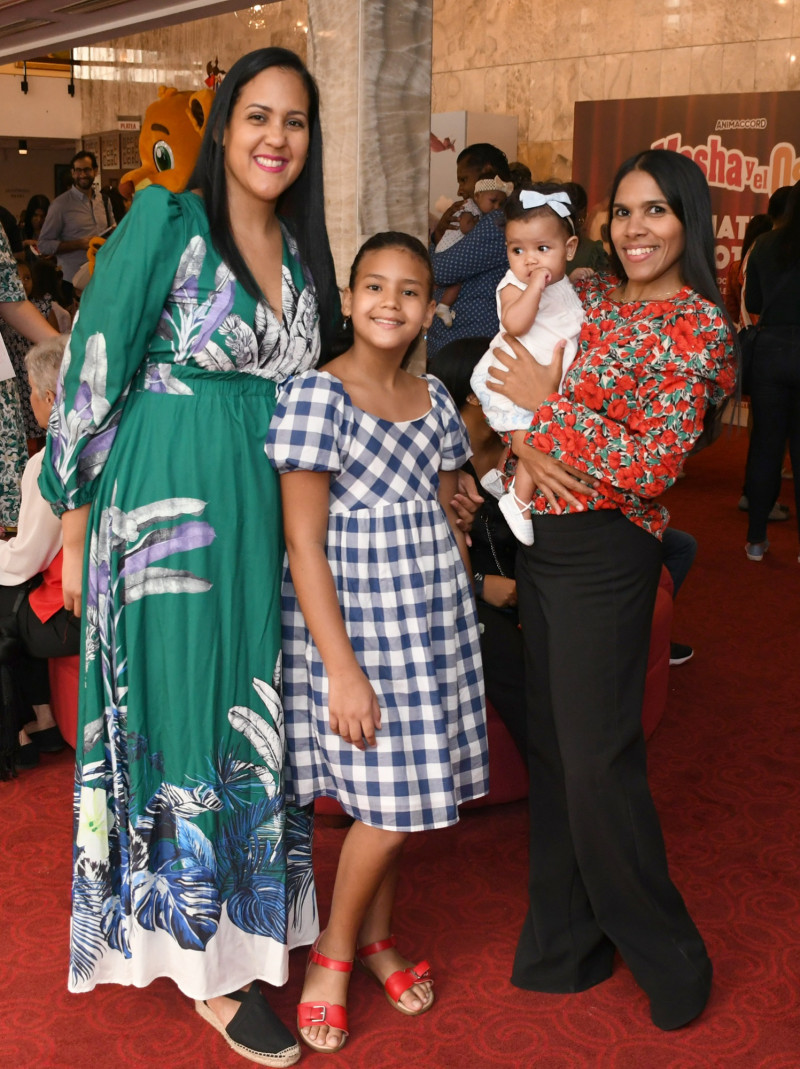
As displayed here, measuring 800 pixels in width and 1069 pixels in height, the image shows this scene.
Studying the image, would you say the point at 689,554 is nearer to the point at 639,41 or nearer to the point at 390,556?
the point at 390,556

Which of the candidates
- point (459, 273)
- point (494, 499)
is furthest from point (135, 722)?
point (459, 273)

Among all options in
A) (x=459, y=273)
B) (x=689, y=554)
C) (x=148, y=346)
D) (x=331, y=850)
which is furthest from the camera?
(x=459, y=273)

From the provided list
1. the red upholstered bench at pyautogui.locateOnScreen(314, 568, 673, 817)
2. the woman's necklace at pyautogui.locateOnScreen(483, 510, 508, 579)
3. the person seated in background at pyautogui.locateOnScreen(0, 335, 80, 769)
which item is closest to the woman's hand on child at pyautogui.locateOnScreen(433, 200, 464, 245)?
the red upholstered bench at pyautogui.locateOnScreen(314, 568, 673, 817)

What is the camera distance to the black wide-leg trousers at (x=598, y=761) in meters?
2.15

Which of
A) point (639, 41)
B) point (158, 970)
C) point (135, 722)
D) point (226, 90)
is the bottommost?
point (158, 970)

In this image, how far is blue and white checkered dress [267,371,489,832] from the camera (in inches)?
80.0

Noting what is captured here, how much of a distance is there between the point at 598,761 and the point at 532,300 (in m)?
0.90

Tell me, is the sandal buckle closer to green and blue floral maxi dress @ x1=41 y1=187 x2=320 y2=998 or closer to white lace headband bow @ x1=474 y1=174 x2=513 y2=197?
green and blue floral maxi dress @ x1=41 y1=187 x2=320 y2=998

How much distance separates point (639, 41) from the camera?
9.83m

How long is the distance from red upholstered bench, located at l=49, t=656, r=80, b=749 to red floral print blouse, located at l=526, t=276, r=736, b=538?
1.76m

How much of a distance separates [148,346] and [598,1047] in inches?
63.3

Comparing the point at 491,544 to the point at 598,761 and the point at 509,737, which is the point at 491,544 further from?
the point at 598,761

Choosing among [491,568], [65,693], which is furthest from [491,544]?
[65,693]

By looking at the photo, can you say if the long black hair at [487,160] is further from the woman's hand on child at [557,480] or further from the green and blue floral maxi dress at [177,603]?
the woman's hand on child at [557,480]
